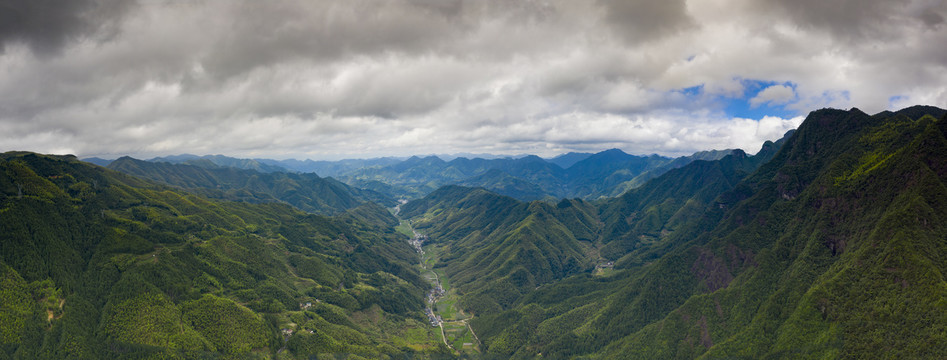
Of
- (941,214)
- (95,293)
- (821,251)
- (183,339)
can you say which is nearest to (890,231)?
(941,214)

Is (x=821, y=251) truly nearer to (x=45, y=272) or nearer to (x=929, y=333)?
(x=929, y=333)

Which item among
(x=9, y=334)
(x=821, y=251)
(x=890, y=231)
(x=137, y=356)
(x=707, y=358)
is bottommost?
(x=707, y=358)

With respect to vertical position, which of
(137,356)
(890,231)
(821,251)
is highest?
(890,231)

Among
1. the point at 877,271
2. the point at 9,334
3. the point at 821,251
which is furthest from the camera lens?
the point at 821,251

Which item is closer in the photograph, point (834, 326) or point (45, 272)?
point (834, 326)

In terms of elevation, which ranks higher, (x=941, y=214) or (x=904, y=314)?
(x=941, y=214)

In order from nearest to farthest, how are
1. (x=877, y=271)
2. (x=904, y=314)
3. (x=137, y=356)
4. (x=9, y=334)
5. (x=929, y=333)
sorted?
(x=929, y=333), (x=904, y=314), (x=877, y=271), (x=9, y=334), (x=137, y=356)

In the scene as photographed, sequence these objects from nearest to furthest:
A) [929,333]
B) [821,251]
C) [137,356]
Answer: [929,333]
[137,356]
[821,251]

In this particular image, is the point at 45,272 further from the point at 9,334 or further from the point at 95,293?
the point at 9,334

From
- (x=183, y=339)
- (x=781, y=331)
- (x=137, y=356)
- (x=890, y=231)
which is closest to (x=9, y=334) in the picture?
(x=137, y=356)
